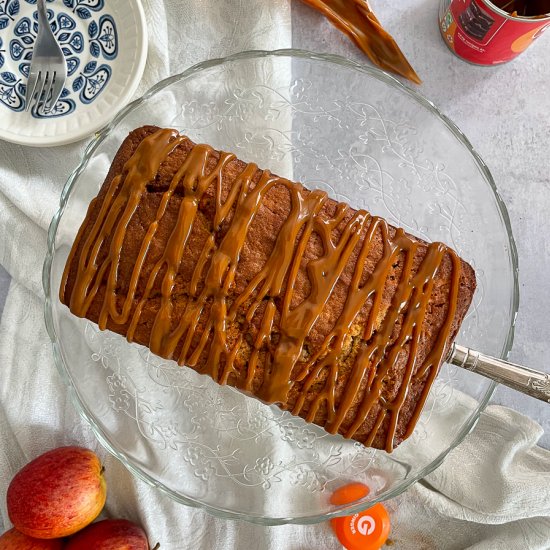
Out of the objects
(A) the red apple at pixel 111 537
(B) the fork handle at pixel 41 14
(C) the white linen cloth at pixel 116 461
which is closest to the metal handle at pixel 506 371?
(C) the white linen cloth at pixel 116 461

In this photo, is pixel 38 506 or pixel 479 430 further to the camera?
pixel 479 430

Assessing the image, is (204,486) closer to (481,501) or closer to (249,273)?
(249,273)

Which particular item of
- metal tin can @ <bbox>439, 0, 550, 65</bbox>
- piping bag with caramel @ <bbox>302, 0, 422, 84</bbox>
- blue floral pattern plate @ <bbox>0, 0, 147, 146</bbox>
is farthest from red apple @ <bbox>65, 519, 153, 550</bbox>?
metal tin can @ <bbox>439, 0, 550, 65</bbox>

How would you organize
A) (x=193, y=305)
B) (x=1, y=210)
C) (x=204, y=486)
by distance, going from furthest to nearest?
(x=1, y=210)
(x=204, y=486)
(x=193, y=305)

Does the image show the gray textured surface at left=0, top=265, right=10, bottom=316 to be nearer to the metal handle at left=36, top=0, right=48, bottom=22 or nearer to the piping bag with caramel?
the metal handle at left=36, top=0, right=48, bottom=22

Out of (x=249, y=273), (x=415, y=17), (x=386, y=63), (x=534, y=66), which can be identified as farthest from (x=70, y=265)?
(x=534, y=66)

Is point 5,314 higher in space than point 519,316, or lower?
lower

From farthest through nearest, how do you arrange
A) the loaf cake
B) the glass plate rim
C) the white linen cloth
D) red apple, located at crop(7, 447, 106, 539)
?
the white linen cloth, red apple, located at crop(7, 447, 106, 539), the glass plate rim, the loaf cake
